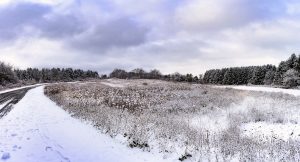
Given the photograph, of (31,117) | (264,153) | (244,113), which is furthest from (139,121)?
(244,113)

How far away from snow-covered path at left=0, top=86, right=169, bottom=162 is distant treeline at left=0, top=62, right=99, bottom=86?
59.5m

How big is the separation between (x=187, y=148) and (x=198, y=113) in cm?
1085

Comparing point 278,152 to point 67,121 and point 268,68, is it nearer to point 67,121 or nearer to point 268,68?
point 67,121

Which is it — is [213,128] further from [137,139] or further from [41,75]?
[41,75]

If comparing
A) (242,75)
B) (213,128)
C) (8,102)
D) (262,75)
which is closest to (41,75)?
(242,75)

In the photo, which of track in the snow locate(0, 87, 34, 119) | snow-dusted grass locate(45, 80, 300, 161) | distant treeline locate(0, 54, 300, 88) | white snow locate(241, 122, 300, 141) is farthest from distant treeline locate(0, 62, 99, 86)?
white snow locate(241, 122, 300, 141)

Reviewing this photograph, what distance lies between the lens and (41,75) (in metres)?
152

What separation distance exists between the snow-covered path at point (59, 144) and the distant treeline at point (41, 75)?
59537 mm

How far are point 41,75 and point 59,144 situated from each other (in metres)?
149

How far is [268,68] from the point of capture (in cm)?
9600

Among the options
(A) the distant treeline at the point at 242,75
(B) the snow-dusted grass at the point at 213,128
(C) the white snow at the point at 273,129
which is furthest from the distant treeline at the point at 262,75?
(C) the white snow at the point at 273,129

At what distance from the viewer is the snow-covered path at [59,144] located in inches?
379

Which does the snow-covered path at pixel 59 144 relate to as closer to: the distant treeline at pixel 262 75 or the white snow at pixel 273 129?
the white snow at pixel 273 129

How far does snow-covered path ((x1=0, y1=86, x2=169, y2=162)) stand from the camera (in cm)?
962
